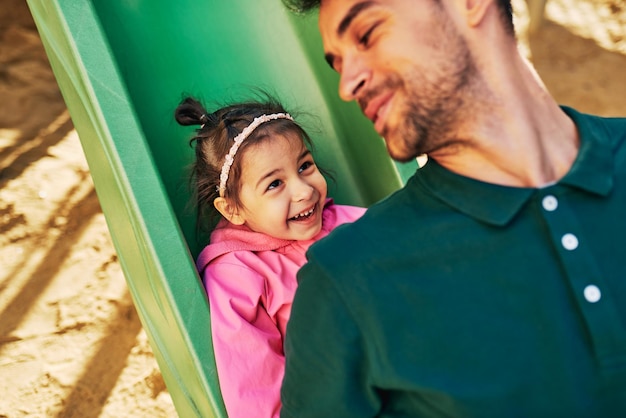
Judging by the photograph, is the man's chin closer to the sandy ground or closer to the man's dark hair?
the man's dark hair

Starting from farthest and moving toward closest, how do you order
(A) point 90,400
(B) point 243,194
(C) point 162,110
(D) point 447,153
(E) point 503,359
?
(A) point 90,400
(C) point 162,110
(B) point 243,194
(D) point 447,153
(E) point 503,359

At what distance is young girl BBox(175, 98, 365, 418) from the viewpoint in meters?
1.53

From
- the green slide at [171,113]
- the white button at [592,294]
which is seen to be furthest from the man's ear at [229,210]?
the white button at [592,294]

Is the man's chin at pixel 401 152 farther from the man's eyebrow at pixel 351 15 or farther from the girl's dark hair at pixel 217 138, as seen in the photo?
the girl's dark hair at pixel 217 138

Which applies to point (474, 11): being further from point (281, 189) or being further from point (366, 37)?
point (281, 189)

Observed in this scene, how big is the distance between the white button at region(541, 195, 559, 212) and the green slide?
90 cm

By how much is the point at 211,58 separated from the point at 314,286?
1.43 m

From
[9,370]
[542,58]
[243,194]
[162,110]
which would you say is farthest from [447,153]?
[542,58]

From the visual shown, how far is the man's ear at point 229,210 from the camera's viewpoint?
177 cm

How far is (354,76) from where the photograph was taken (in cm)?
102

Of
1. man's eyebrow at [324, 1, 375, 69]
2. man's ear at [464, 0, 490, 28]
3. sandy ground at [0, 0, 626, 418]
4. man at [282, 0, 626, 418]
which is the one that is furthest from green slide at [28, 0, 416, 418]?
man's ear at [464, 0, 490, 28]

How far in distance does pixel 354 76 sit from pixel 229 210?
33.3 inches

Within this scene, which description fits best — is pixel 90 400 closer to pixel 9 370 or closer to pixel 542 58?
pixel 9 370

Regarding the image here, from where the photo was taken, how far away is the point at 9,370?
2.29m
